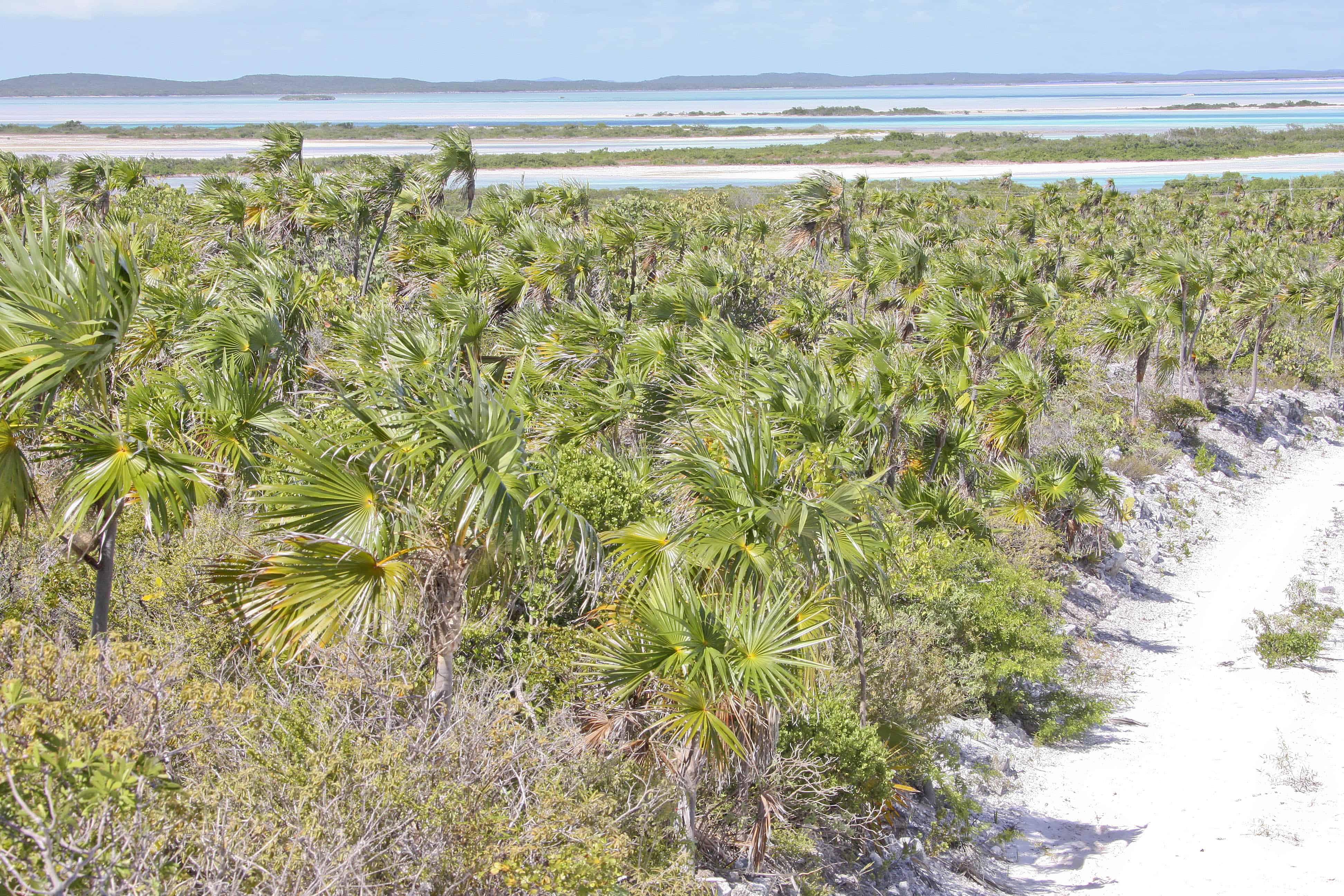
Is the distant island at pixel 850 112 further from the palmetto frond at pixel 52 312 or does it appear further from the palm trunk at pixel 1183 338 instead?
the palmetto frond at pixel 52 312

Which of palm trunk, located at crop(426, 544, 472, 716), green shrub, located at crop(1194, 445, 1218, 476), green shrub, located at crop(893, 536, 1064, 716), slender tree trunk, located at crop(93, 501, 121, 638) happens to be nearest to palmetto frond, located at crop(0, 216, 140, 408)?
slender tree trunk, located at crop(93, 501, 121, 638)

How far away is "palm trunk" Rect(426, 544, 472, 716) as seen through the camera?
6.50 metres

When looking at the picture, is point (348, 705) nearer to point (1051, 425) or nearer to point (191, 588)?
→ point (191, 588)

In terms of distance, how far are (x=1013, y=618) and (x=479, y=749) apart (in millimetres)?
9682

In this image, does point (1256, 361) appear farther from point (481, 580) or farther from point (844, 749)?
point (481, 580)

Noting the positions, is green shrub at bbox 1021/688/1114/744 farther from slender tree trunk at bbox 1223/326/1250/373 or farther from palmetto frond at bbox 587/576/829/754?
slender tree trunk at bbox 1223/326/1250/373

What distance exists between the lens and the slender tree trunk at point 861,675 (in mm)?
9758

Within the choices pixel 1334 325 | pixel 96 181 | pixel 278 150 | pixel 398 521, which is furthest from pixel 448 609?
pixel 1334 325

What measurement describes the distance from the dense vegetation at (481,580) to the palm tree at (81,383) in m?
0.03

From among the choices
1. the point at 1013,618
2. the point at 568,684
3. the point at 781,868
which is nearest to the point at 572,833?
the point at 568,684

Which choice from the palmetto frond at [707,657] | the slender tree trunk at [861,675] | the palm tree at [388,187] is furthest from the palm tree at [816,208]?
the palmetto frond at [707,657]

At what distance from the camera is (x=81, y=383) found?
22.6ft

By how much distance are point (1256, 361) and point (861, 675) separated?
2535cm

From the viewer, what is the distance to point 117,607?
8617mm
